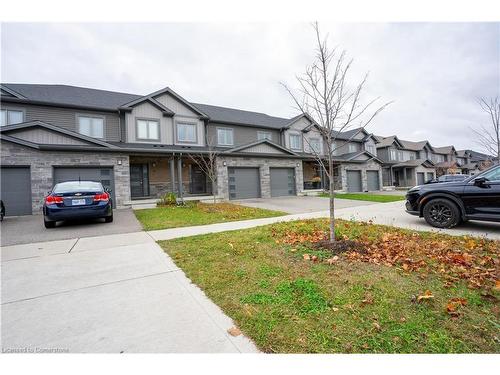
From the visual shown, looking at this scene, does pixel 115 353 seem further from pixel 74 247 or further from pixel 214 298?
pixel 74 247

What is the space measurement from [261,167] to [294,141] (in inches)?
281

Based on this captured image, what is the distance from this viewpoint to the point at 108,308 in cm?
263

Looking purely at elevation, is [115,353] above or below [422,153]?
below

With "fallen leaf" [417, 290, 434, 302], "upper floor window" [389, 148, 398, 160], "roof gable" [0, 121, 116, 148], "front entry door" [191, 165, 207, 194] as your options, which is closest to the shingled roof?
"roof gable" [0, 121, 116, 148]

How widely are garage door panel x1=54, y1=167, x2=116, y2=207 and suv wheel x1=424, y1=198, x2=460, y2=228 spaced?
14.1m

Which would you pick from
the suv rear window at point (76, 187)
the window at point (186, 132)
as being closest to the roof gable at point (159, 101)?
the window at point (186, 132)

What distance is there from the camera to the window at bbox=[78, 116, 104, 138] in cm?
1473

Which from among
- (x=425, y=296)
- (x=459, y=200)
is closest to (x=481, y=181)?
(x=459, y=200)

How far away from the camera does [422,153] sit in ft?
124

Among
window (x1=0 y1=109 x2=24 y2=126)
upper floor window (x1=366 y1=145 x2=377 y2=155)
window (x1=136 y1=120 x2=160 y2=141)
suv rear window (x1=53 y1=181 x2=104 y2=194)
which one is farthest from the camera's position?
upper floor window (x1=366 y1=145 x2=377 y2=155)

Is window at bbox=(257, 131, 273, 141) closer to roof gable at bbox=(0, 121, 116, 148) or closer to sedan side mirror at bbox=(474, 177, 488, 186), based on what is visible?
roof gable at bbox=(0, 121, 116, 148)

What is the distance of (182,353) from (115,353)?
0.56 m

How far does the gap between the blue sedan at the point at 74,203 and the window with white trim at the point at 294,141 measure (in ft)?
58.5
